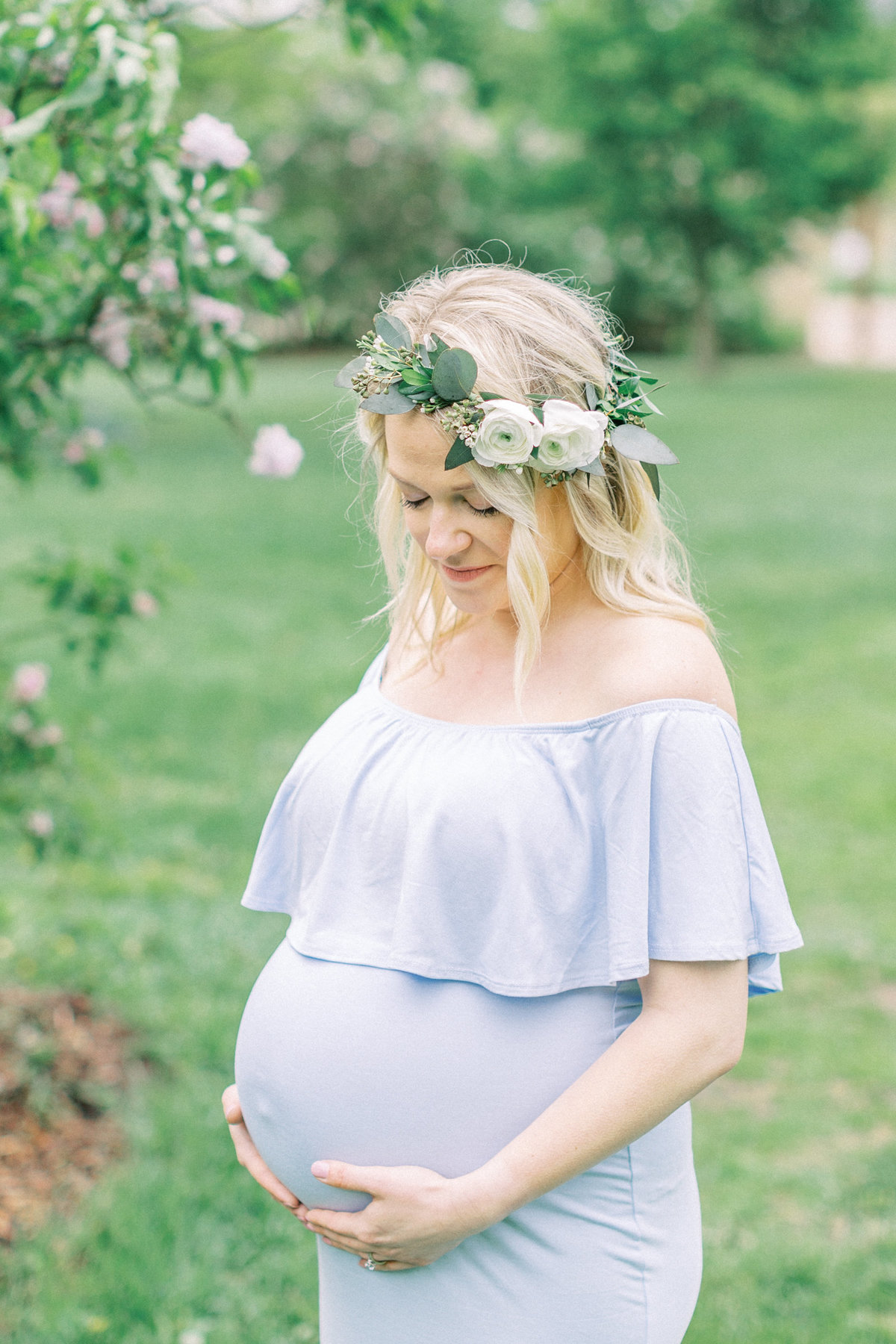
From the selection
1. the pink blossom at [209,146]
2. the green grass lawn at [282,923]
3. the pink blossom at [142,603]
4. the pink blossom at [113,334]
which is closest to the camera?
the pink blossom at [209,146]

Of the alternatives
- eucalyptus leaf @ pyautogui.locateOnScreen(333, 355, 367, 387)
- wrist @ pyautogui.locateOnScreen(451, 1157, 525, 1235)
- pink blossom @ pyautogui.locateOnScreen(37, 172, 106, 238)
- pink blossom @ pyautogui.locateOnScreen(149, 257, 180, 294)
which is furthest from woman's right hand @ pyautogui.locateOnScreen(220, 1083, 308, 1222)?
pink blossom @ pyautogui.locateOnScreen(37, 172, 106, 238)

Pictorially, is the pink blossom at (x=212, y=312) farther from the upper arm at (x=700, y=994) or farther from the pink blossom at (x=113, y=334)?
the upper arm at (x=700, y=994)

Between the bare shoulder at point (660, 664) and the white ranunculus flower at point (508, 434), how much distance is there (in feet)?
0.85

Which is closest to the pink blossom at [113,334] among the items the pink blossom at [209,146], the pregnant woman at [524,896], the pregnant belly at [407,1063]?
the pink blossom at [209,146]

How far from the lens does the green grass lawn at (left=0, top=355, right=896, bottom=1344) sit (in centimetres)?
305

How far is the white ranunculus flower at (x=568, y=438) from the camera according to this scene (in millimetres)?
1612

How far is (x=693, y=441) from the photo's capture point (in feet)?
59.4

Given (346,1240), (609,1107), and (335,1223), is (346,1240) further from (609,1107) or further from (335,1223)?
(609,1107)

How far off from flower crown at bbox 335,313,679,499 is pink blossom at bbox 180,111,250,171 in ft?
2.58

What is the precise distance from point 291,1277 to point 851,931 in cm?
257

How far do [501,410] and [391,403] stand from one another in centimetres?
17

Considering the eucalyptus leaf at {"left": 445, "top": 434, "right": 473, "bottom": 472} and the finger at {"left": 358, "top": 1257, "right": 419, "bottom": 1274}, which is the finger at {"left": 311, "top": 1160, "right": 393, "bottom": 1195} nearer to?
the finger at {"left": 358, "top": 1257, "right": 419, "bottom": 1274}

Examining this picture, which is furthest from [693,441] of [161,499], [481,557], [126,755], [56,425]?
[481,557]

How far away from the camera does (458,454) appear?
1643 millimetres
